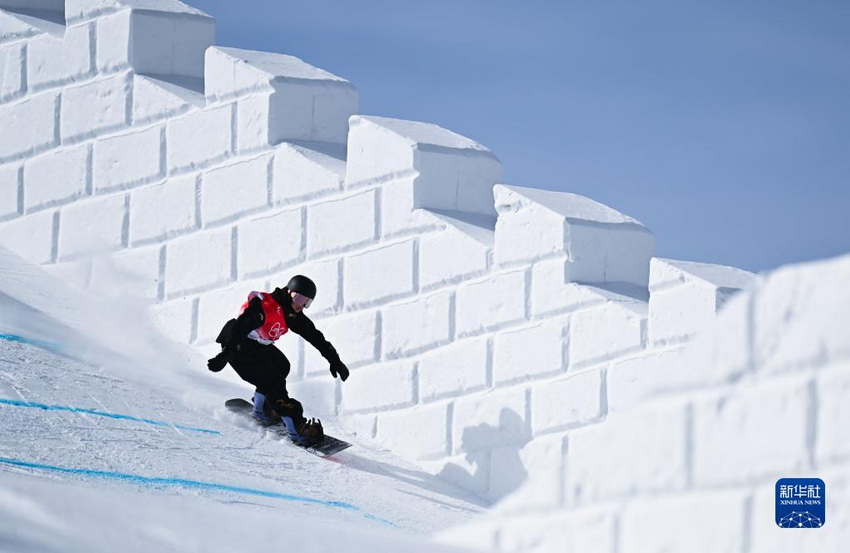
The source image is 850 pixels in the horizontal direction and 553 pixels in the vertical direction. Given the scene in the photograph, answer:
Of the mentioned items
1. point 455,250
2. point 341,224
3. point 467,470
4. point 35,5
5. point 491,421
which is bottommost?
point 467,470

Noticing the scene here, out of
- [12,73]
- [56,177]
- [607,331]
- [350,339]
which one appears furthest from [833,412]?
[12,73]

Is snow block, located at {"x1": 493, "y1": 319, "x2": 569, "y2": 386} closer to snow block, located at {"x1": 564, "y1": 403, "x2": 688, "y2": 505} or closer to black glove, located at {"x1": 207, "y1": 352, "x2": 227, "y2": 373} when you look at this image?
black glove, located at {"x1": 207, "y1": 352, "x2": 227, "y2": 373}

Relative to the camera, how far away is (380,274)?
22.9 ft

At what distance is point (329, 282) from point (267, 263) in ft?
1.30

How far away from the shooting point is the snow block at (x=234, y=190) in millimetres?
7422

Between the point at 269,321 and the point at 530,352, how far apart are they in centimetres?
120

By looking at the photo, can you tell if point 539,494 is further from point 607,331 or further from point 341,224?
point 341,224

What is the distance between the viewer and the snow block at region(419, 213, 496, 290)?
668 cm

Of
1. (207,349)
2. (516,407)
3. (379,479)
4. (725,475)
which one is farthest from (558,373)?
(725,475)

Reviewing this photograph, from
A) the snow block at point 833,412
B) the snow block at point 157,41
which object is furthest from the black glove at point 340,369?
the snow block at point 833,412

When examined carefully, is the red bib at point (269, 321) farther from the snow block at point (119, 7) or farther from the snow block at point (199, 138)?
the snow block at point (119, 7)

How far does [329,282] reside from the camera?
7152mm

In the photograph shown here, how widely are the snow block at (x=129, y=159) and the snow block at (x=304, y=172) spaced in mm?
840

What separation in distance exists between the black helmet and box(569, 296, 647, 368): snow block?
1206 millimetres
